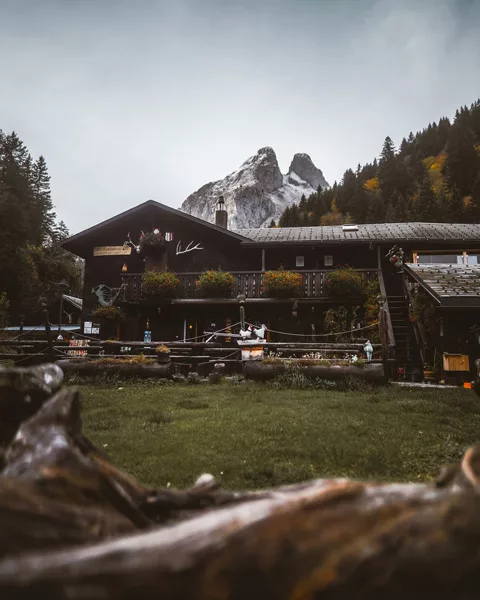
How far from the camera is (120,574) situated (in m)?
0.69

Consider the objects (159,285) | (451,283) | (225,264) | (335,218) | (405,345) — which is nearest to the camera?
(451,283)

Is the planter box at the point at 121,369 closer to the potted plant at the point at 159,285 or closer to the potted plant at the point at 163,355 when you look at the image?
the potted plant at the point at 163,355

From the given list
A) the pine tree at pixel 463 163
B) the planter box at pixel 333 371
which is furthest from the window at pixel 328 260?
the pine tree at pixel 463 163

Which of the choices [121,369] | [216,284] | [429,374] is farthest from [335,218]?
[121,369]

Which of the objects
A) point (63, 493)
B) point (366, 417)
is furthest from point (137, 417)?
point (63, 493)

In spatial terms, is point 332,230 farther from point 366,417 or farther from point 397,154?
point 397,154

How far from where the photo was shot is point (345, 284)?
18391 mm

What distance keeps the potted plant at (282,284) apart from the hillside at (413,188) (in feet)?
92.8

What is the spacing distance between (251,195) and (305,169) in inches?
2167

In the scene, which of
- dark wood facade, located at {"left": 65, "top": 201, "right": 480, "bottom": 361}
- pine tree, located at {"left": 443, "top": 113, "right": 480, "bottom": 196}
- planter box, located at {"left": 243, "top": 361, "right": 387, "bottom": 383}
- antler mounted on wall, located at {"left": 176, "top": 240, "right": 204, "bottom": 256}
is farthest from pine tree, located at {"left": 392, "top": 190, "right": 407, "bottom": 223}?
planter box, located at {"left": 243, "top": 361, "right": 387, "bottom": 383}

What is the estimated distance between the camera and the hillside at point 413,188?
1687 inches

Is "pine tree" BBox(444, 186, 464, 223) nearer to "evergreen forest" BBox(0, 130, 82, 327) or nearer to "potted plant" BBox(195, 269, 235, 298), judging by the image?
"potted plant" BBox(195, 269, 235, 298)

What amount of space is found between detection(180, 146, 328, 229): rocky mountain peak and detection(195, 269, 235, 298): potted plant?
7219 centimetres

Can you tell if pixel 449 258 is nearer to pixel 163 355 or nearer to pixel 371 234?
pixel 371 234
